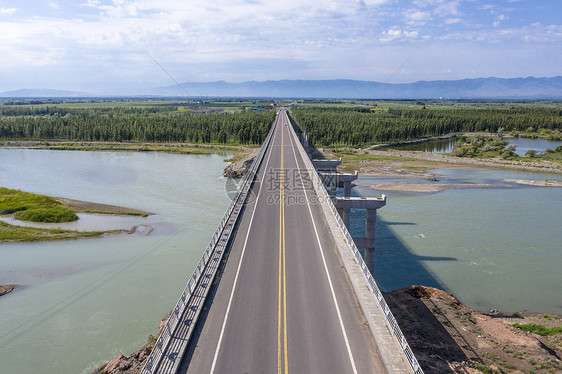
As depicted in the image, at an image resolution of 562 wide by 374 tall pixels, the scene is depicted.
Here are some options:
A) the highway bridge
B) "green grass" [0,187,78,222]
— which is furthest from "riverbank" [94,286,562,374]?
"green grass" [0,187,78,222]

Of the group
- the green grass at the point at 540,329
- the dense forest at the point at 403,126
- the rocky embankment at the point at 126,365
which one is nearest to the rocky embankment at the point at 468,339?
the green grass at the point at 540,329

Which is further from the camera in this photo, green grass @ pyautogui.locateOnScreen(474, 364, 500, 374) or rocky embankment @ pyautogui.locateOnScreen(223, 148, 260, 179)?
rocky embankment @ pyautogui.locateOnScreen(223, 148, 260, 179)

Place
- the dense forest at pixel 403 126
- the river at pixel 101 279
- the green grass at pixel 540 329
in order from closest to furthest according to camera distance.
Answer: the river at pixel 101 279 → the green grass at pixel 540 329 → the dense forest at pixel 403 126

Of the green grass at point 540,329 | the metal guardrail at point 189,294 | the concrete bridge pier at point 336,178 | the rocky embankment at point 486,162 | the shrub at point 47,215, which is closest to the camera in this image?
the metal guardrail at point 189,294

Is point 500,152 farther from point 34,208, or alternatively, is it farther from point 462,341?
point 34,208

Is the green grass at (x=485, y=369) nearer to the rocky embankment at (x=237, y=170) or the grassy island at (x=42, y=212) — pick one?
the grassy island at (x=42, y=212)

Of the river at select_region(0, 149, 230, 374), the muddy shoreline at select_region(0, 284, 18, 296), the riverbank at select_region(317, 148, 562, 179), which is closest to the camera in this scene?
the river at select_region(0, 149, 230, 374)

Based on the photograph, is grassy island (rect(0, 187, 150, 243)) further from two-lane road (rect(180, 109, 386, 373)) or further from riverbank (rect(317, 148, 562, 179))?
riverbank (rect(317, 148, 562, 179))
